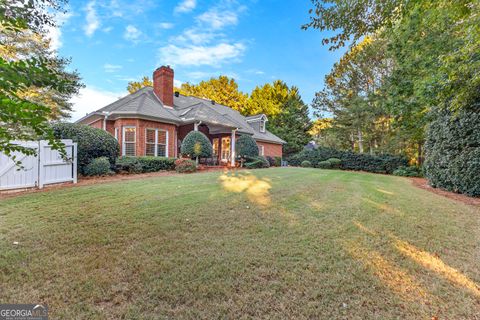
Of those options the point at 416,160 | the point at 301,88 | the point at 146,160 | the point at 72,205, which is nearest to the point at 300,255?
the point at 72,205

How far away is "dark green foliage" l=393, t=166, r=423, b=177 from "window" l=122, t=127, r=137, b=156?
1911 centimetres

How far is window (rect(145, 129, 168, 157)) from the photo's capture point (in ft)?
45.5

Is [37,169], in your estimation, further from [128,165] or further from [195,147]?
[195,147]

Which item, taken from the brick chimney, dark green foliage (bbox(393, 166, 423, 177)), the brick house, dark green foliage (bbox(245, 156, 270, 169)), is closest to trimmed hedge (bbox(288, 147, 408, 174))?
dark green foliage (bbox(393, 166, 423, 177))

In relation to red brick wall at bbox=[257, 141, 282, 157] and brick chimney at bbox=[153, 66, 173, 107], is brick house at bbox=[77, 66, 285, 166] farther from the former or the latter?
red brick wall at bbox=[257, 141, 282, 157]

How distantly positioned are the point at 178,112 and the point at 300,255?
15.0 m

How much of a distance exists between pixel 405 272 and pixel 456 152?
8.82 meters

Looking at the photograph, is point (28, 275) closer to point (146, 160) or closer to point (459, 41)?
point (146, 160)

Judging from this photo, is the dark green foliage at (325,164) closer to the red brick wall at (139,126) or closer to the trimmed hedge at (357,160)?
the trimmed hedge at (357,160)

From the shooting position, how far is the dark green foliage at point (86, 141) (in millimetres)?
8938

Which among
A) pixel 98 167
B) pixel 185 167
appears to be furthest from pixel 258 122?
pixel 98 167

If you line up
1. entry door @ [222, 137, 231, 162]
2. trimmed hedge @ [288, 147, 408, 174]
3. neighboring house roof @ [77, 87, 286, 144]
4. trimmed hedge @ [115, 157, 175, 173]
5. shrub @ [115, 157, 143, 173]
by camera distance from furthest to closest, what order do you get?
entry door @ [222, 137, 231, 162] → trimmed hedge @ [288, 147, 408, 174] → neighboring house roof @ [77, 87, 286, 144] → trimmed hedge @ [115, 157, 175, 173] → shrub @ [115, 157, 143, 173]

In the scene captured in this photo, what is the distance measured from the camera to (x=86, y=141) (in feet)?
30.3

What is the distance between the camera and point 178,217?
441 cm
